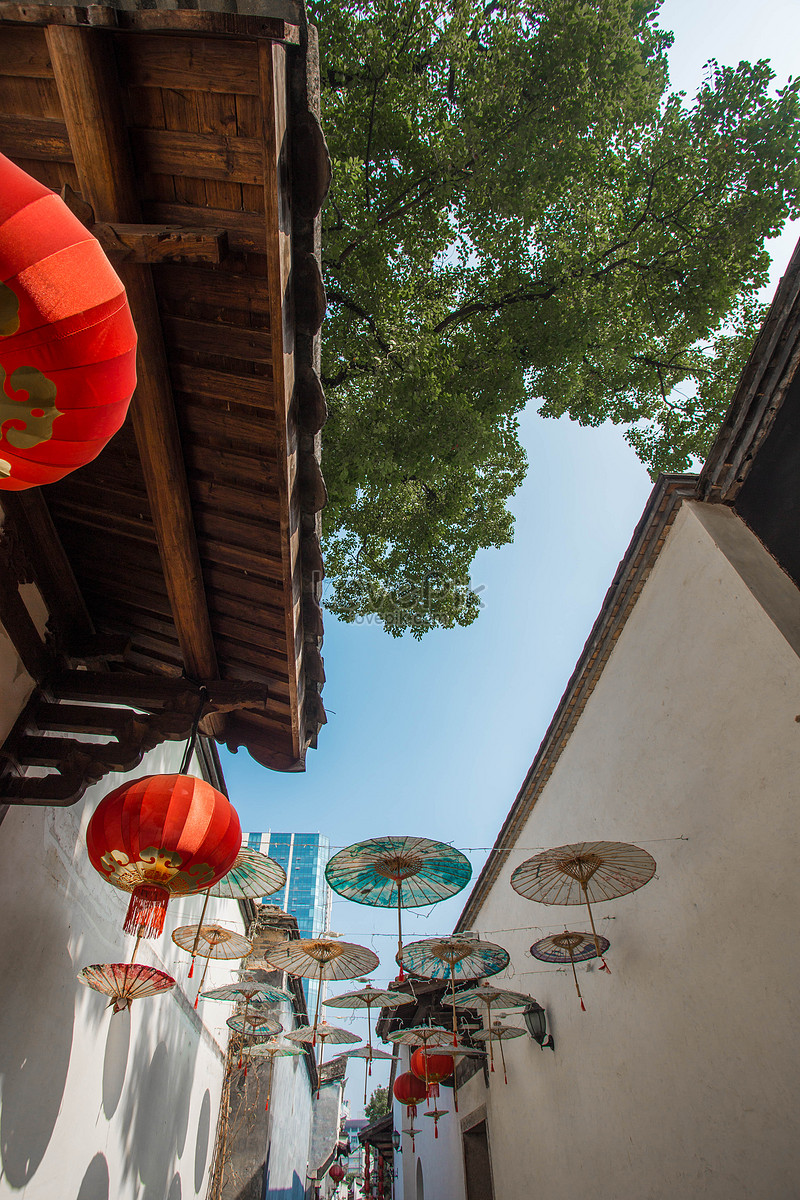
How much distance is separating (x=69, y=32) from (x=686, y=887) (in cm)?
587

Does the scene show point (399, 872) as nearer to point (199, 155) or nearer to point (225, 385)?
point (225, 385)

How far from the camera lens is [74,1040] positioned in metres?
4.12

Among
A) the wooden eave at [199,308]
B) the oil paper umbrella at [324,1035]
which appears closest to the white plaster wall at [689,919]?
the oil paper umbrella at [324,1035]

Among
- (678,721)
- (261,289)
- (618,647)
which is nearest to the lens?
(261,289)

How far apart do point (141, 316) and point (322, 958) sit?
6435 millimetres

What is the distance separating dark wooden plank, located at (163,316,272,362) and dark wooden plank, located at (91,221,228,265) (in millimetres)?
426

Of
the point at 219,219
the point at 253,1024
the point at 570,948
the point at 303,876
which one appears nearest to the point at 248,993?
the point at 253,1024

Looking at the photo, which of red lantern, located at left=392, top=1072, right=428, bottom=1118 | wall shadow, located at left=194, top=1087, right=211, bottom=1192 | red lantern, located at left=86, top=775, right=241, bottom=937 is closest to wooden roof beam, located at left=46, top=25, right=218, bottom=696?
red lantern, located at left=86, top=775, right=241, bottom=937

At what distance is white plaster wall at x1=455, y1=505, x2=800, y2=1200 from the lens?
3.69 metres

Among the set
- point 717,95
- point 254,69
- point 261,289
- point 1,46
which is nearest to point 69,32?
point 1,46

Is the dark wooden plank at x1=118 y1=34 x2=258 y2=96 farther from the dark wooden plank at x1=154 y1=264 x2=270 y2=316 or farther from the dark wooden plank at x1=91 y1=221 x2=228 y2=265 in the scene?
the dark wooden plank at x1=154 y1=264 x2=270 y2=316

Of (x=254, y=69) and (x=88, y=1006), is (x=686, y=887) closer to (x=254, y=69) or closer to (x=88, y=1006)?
(x=88, y=1006)

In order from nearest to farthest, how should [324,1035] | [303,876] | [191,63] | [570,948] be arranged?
[191,63]
[570,948]
[324,1035]
[303,876]

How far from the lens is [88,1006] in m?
4.36
